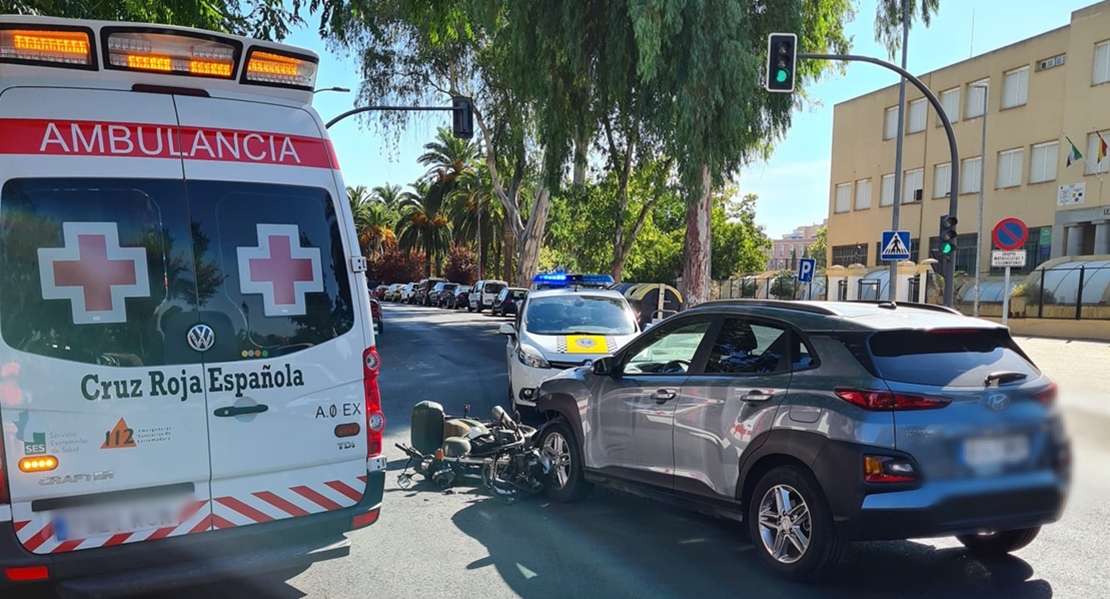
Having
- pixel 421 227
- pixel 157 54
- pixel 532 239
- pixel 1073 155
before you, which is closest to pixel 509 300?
pixel 532 239

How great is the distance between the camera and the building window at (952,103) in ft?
132

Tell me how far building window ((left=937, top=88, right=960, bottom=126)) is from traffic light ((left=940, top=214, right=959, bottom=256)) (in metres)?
27.1

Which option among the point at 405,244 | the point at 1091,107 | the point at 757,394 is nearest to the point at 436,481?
the point at 757,394

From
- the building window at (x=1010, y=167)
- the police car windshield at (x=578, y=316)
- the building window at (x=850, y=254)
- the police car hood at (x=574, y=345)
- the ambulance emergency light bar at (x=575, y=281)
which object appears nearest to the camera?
the police car hood at (x=574, y=345)

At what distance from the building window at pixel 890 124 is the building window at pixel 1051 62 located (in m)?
8.55

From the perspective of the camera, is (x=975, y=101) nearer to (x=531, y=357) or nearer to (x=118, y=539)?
(x=531, y=357)

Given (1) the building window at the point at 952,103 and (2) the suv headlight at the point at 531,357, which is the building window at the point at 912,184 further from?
(2) the suv headlight at the point at 531,357

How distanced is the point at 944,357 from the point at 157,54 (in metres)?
4.49

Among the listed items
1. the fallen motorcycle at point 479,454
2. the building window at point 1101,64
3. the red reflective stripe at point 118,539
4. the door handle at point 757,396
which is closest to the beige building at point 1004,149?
the building window at point 1101,64

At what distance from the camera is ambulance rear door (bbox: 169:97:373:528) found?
3805 mm

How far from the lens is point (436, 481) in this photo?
676cm

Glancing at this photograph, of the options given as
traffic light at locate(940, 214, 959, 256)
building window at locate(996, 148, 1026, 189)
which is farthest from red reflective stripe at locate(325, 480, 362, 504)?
building window at locate(996, 148, 1026, 189)

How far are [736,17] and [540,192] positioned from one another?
56.8ft

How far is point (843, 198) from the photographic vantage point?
160 feet
